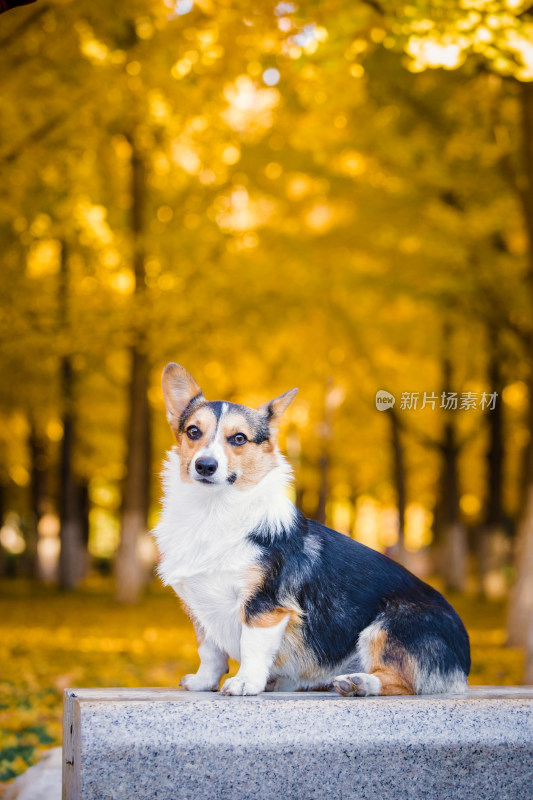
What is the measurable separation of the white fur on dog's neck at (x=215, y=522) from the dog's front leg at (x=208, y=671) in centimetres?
39

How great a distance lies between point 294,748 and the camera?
10.5ft

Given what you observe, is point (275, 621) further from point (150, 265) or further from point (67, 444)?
point (67, 444)

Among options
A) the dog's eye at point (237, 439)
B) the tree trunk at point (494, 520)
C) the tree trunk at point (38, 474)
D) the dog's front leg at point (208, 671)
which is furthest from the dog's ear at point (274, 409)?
the tree trunk at point (38, 474)

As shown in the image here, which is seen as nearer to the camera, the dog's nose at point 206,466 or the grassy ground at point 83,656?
the dog's nose at point 206,466

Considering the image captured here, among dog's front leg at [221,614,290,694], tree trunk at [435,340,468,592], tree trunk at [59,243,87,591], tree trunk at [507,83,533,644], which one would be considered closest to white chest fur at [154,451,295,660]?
dog's front leg at [221,614,290,694]

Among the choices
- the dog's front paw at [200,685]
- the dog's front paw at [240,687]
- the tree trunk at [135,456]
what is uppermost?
the dog's front paw at [240,687]

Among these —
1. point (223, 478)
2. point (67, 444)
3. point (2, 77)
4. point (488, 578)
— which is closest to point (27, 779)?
point (223, 478)

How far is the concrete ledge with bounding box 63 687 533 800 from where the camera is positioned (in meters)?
3.12

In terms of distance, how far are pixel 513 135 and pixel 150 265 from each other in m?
7.07

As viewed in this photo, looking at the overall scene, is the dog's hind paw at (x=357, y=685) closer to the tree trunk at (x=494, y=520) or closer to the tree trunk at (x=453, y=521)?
the tree trunk at (x=494, y=520)

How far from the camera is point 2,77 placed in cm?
908

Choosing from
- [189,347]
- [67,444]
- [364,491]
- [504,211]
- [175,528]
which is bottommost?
[364,491]

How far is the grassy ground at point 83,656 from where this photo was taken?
21.2ft

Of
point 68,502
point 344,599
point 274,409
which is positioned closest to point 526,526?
point 344,599
